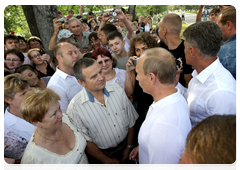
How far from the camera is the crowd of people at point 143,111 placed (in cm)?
79

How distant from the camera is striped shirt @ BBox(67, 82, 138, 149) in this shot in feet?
6.63

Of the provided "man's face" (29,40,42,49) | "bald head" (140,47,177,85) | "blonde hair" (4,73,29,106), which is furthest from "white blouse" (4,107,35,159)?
"man's face" (29,40,42,49)

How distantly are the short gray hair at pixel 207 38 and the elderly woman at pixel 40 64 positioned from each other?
131 inches

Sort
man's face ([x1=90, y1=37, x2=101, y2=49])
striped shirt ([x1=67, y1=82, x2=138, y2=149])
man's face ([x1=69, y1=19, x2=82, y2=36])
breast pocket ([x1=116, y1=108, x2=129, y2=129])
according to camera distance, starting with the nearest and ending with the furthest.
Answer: striped shirt ([x1=67, y1=82, x2=138, y2=149]) → breast pocket ([x1=116, y1=108, x2=129, y2=129]) → man's face ([x1=69, y1=19, x2=82, y2=36]) → man's face ([x1=90, y1=37, x2=101, y2=49])

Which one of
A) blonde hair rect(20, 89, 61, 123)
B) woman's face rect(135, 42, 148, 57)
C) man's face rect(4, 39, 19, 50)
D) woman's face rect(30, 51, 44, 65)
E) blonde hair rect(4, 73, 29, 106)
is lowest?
blonde hair rect(20, 89, 61, 123)

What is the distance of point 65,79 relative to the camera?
8.65 ft

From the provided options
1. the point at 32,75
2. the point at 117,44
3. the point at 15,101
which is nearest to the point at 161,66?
the point at 15,101

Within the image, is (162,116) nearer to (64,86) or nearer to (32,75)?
(64,86)

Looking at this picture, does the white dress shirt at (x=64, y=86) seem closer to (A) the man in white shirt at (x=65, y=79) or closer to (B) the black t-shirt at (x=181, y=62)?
(A) the man in white shirt at (x=65, y=79)

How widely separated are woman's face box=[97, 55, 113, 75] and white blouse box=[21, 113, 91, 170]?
4.37 ft

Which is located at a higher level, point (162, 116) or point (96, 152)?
point (162, 116)

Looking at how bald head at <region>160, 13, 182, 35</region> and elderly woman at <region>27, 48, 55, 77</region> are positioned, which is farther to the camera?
elderly woman at <region>27, 48, 55, 77</region>

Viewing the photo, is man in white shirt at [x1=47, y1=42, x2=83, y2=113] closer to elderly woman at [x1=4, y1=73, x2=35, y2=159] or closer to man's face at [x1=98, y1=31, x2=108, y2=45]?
elderly woman at [x1=4, y1=73, x2=35, y2=159]

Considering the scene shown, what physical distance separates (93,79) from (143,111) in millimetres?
1186
